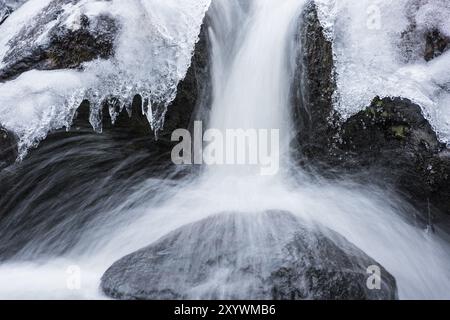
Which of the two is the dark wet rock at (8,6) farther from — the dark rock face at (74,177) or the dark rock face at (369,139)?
the dark rock face at (369,139)

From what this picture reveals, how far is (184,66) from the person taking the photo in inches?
208

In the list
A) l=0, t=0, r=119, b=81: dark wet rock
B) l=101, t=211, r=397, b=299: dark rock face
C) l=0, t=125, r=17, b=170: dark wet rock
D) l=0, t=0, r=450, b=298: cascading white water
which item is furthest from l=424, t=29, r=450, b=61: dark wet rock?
l=0, t=125, r=17, b=170: dark wet rock

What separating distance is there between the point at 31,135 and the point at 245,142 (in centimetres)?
219

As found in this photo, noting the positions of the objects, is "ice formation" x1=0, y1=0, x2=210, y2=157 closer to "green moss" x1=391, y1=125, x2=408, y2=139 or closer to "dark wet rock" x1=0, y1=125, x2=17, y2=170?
"dark wet rock" x1=0, y1=125, x2=17, y2=170

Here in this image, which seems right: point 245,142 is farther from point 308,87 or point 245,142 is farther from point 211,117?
point 308,87

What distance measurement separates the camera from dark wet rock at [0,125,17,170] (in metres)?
5.07

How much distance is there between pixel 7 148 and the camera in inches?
201

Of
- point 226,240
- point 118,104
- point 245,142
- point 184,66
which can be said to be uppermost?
point 184,66

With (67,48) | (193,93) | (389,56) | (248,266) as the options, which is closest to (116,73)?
(67,48)

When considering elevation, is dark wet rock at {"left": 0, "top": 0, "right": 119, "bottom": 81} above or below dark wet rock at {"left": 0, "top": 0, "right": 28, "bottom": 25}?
below

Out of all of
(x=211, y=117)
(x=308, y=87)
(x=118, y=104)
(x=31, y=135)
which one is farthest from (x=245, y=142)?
(x=31, y=135)

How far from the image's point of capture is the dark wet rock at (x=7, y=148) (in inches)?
199

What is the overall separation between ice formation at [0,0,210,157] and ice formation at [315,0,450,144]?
1525mm

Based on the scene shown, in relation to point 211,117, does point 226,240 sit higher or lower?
lower
